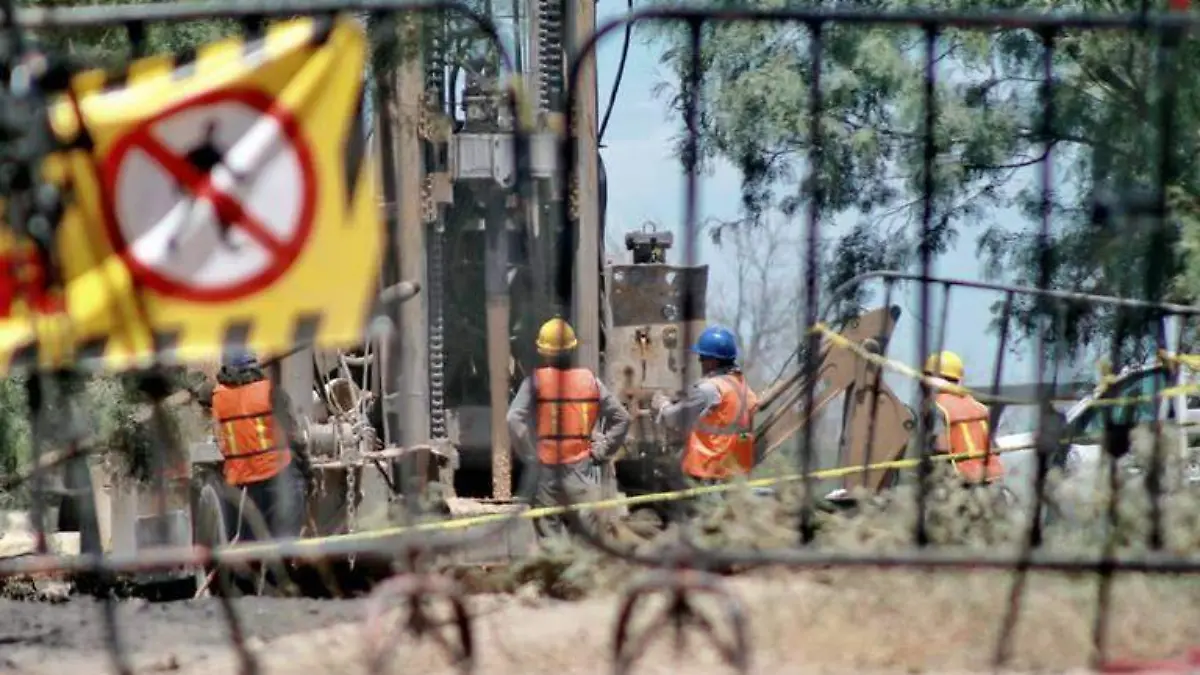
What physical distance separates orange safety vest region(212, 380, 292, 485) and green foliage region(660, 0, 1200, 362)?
9.08 ft

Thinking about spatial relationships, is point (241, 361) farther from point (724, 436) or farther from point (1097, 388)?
point (1097, 388)

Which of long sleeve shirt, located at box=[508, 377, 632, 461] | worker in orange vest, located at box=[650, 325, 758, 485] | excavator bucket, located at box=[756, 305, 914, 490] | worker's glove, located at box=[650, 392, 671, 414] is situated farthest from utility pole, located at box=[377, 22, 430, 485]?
excavator bucket, located at box=[756, 305, 914, 490]

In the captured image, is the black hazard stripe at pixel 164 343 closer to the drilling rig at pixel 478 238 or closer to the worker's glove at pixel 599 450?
the drilling rig at pixel 478 238

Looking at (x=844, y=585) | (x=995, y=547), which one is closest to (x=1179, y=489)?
(x=995, y=547)

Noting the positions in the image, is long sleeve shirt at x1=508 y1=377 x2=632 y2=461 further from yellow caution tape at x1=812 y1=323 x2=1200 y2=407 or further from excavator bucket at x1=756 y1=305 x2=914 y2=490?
yellow caution tape at x1=812 y1=323 x2=1200 y2=407

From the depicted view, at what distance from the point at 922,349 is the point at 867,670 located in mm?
976

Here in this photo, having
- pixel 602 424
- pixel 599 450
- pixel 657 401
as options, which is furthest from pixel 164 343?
pixel 657 401

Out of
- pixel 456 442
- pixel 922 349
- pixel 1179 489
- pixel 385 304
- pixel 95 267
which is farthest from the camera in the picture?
pixel 456 442

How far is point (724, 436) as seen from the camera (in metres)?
10.1

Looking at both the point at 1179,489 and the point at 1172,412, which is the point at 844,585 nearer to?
the point at 1179,489

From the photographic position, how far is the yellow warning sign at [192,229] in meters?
5.21

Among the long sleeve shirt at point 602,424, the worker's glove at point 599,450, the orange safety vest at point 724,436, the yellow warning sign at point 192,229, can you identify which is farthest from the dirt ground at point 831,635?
the worker's glove at point 599,450

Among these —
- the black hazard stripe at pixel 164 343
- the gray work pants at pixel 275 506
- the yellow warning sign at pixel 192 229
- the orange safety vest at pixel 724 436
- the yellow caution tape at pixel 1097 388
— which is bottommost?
the gray work pants at pixel 275 506

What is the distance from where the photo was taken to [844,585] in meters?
6.42
